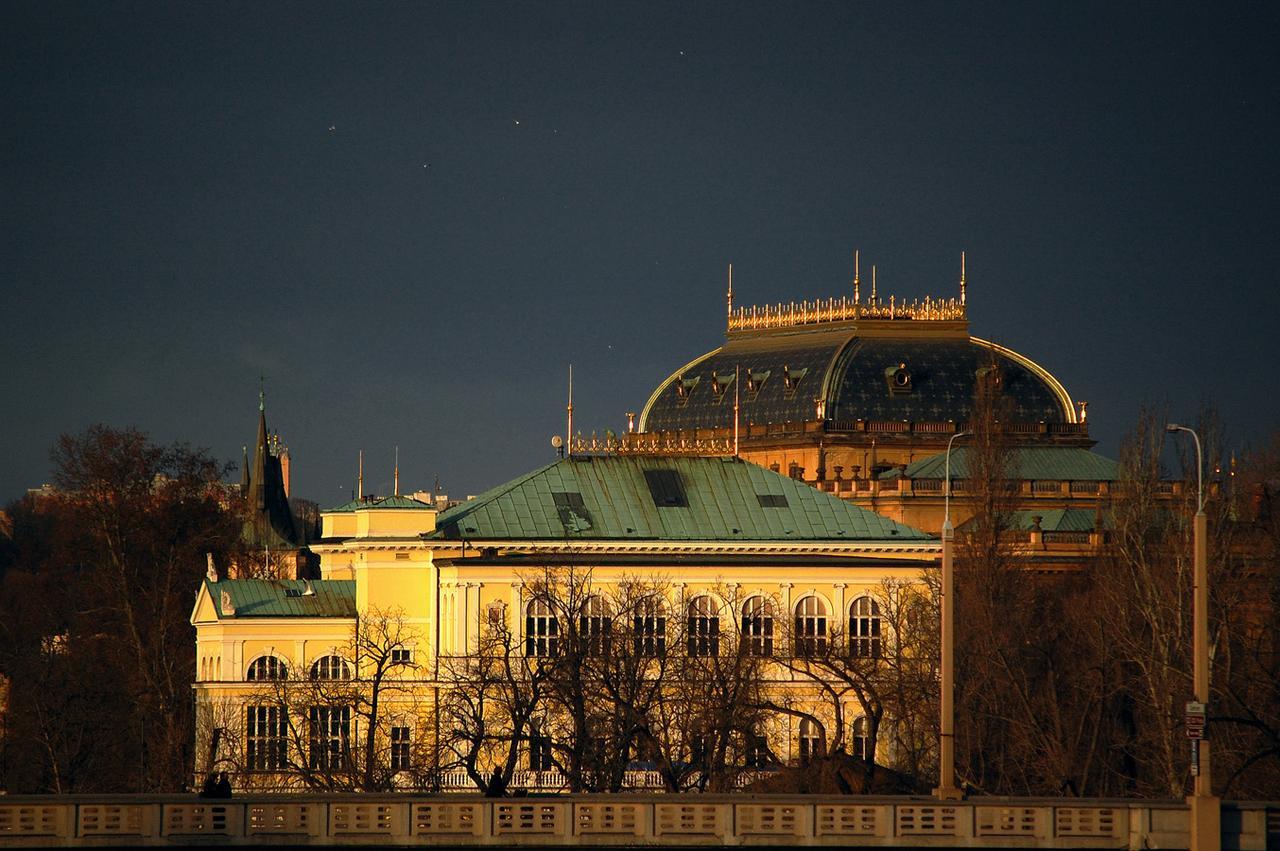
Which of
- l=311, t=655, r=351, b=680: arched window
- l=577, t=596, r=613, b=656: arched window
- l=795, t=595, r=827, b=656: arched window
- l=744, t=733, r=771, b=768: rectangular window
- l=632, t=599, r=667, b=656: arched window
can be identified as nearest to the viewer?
l=744, t=733, r=771, b=768: rectangular window

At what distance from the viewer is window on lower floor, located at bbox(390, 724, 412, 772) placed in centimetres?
11631

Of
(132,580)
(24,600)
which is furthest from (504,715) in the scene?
(24,600)

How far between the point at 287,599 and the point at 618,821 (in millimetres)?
54382

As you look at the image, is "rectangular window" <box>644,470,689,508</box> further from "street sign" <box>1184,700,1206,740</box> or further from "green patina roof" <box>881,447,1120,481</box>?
"street sign" <box>1184,700,1206,740</box>

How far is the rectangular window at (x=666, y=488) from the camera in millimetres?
137125

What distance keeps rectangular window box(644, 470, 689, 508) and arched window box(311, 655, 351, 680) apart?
1420 centimetres

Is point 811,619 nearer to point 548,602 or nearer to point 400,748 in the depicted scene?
point 548,602

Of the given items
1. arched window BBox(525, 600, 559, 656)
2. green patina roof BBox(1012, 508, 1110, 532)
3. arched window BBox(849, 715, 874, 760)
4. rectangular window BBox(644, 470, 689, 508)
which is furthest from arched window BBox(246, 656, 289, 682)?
green patina roof BBox(1012, 508, 1110, 532)

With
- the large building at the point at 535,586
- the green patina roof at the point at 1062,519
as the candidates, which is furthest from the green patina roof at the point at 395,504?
the green patina roof at the point at 1062,519

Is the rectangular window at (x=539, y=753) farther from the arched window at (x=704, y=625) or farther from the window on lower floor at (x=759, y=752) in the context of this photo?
the arched window at (x=704, y=625)

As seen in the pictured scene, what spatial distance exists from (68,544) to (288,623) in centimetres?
2650

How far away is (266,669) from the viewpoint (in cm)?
13288

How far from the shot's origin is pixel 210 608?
443 ft

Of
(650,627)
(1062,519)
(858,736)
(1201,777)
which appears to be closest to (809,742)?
(858,736)
